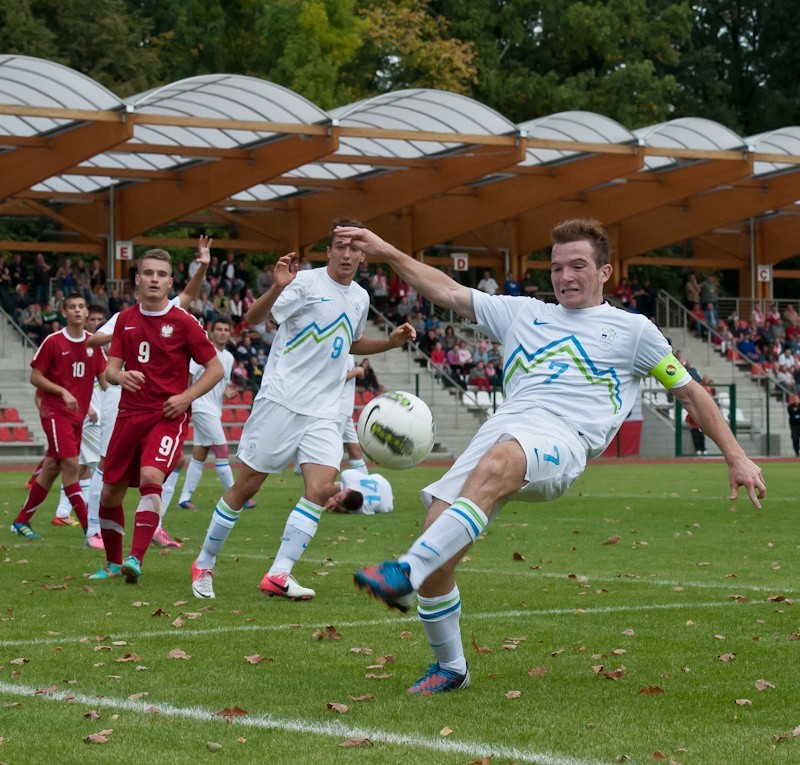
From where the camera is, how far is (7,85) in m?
27.9

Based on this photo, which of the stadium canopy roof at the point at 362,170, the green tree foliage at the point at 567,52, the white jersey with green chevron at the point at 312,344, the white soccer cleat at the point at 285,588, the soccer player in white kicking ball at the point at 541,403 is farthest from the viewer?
the green tree foliage at the point at 567,52

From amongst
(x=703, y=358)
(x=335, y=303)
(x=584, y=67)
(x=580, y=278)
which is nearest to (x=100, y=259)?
(x=703, y=358)

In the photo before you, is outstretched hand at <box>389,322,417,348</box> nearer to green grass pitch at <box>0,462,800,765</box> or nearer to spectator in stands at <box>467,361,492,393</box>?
green grass pitch at <box>0,462,800,765</box>

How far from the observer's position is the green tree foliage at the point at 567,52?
5069 cm

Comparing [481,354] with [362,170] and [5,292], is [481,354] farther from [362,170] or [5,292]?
[5,292]

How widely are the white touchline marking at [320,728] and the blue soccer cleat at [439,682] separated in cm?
64

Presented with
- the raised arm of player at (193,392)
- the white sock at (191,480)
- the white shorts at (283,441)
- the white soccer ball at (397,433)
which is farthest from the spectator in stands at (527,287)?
the white soccer ball at (397,433)

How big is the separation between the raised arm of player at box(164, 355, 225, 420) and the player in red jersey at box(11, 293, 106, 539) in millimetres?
3021

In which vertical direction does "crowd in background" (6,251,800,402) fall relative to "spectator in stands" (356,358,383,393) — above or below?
above

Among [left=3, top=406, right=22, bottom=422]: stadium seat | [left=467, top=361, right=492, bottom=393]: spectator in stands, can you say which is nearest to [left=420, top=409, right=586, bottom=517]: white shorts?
[left=3, top=406, right=22, bottom=422]: stadium seat

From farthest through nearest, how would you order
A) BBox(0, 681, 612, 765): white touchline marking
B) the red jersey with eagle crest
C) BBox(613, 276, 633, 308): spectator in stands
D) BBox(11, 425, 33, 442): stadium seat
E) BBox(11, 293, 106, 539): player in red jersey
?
BBox(613, 276, 633, 308): spectator in stands, BBox(11, 425, 33, 442): stadium seat, BBox(11, 293, 106, 539): player in red jersey, the red jersey with eagle crest, BBox(0, 681, 612, 765): white touchline marking

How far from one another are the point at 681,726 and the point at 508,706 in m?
0.72

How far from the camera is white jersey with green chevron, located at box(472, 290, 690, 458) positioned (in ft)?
20.8

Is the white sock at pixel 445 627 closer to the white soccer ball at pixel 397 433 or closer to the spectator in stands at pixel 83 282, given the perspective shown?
the white soccer ball at pixel 397 433
